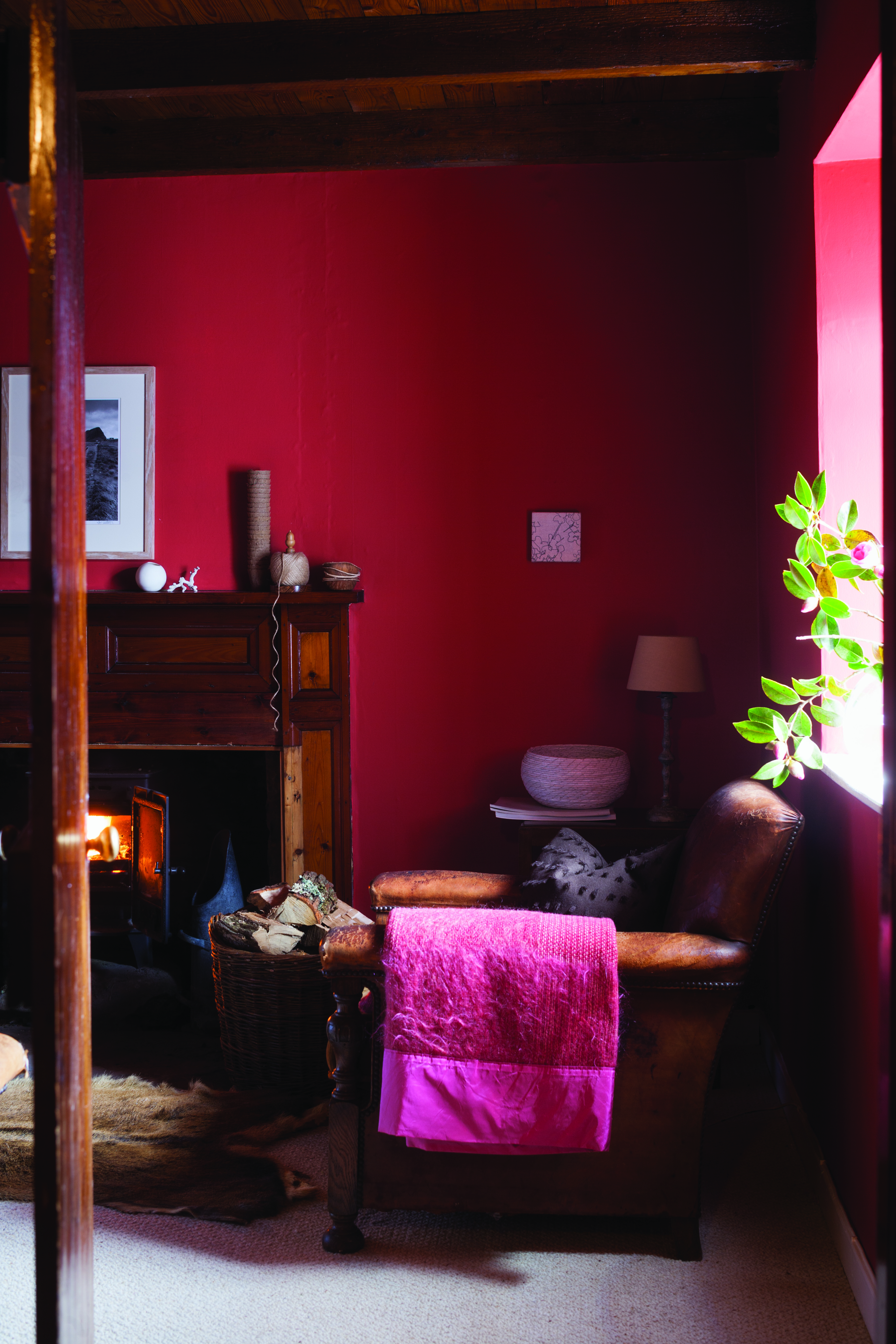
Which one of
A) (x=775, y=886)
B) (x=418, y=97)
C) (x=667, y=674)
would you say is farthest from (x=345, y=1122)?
(x=418, y=97)

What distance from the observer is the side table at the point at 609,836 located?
3.27 meters

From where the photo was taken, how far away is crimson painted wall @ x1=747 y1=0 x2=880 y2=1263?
2.11 m

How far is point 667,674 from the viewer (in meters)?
3.34

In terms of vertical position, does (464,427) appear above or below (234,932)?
above

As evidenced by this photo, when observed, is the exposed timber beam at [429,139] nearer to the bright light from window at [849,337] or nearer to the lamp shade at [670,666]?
the bright light from window at [849,337]

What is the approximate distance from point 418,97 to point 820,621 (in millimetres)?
2570

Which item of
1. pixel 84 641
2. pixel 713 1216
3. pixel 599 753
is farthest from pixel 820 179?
pixel 713 1216

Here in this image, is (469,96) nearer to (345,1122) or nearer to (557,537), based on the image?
(557,537)

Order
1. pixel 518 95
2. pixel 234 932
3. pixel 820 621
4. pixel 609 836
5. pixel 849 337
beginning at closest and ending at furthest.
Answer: pixel 820 621 < pixel 849 337 < pixel 234 932 < pixel 609 836 < pixel 518 95

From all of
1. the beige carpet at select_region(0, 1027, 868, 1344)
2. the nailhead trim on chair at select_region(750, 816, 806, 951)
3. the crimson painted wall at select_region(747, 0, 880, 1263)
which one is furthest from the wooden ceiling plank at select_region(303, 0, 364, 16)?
the beige carpet at select_region(0, 1027, 868, 1344)

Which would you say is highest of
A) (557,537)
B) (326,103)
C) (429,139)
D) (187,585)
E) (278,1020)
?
(326,103)

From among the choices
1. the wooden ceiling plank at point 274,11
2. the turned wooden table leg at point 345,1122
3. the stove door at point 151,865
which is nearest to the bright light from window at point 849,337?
the turned wooden table leg at point 345,1122

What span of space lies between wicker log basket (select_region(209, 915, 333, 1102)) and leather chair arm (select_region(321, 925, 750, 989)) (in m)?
0.91

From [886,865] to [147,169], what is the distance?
12.5ft
